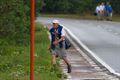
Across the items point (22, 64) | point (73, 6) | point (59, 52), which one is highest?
point (59, 52)

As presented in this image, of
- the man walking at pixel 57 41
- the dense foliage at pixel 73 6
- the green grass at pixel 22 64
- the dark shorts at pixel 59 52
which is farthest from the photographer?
the dense foliage at pixel 73 6

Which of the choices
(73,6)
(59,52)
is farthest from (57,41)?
(73,6)

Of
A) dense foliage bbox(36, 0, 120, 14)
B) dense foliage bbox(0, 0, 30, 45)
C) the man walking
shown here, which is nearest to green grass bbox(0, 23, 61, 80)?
the man walking

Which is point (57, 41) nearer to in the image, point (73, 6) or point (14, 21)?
point (14, 21)

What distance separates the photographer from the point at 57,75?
15.6 metres

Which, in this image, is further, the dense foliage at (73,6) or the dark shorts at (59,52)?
the dense foliage at (73,6)

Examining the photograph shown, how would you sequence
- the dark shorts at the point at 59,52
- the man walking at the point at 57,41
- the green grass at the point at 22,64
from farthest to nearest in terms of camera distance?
the dark shorts at the point at 59,52, the man walking at the point at 57,41, the green grass at the point at 22,64

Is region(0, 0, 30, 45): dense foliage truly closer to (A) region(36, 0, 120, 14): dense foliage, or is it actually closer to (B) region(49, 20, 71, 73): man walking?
(B) region(49, 20, 71, 73): man walking

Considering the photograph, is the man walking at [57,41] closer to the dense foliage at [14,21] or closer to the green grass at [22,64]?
the green grass at [22,64]

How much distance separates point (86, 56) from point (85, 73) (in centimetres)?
536

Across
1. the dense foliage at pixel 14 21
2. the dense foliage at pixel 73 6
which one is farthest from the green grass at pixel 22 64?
the dense foliage at pixel 73 6

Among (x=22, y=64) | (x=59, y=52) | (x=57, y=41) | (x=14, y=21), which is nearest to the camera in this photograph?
(x=57, y=41)

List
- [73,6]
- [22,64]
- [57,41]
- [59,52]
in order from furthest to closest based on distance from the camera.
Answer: [73,6], [22,64], [59,52], [57,41]

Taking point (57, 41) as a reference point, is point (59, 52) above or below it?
below
